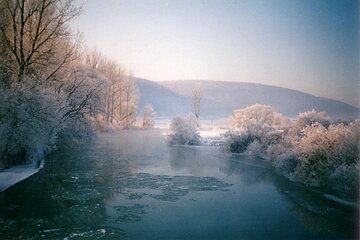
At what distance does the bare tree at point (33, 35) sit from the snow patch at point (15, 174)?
4.18 m

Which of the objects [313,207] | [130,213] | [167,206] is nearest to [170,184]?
[167,206]

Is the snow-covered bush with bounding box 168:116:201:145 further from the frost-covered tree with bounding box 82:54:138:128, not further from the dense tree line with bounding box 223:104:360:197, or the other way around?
the frost-covered tree with bounding box 82:54:138:128

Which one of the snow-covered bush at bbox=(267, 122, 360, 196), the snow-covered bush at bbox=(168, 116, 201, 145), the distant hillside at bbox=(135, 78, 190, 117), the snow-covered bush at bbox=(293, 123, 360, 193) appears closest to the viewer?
the snow-covered bush at bbox=(267, 122, 360, 196)

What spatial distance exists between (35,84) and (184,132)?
51.5 feet

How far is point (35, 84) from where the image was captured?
1339cm

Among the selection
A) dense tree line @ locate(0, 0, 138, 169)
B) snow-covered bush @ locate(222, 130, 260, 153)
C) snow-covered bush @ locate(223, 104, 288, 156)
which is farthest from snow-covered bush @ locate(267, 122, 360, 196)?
dense tree line @ locate(0, 0, 138, 169)

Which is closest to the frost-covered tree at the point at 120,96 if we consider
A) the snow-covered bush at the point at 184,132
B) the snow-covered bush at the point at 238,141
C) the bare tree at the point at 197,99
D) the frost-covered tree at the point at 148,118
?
the frost-covered tree at the point at 148,118

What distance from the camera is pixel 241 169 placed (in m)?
15.2

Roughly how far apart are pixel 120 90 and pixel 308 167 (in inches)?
1572

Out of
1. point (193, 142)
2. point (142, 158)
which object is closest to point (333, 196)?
point (142, 158)

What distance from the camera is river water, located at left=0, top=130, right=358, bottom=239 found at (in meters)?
7.12

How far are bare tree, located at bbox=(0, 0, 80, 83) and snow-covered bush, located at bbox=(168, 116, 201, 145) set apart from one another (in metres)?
11.9

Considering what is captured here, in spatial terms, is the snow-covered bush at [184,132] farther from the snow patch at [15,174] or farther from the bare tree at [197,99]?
the bare tree at [197,99]

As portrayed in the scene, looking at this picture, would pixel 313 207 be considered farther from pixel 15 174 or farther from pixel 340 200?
pixel 15 174
